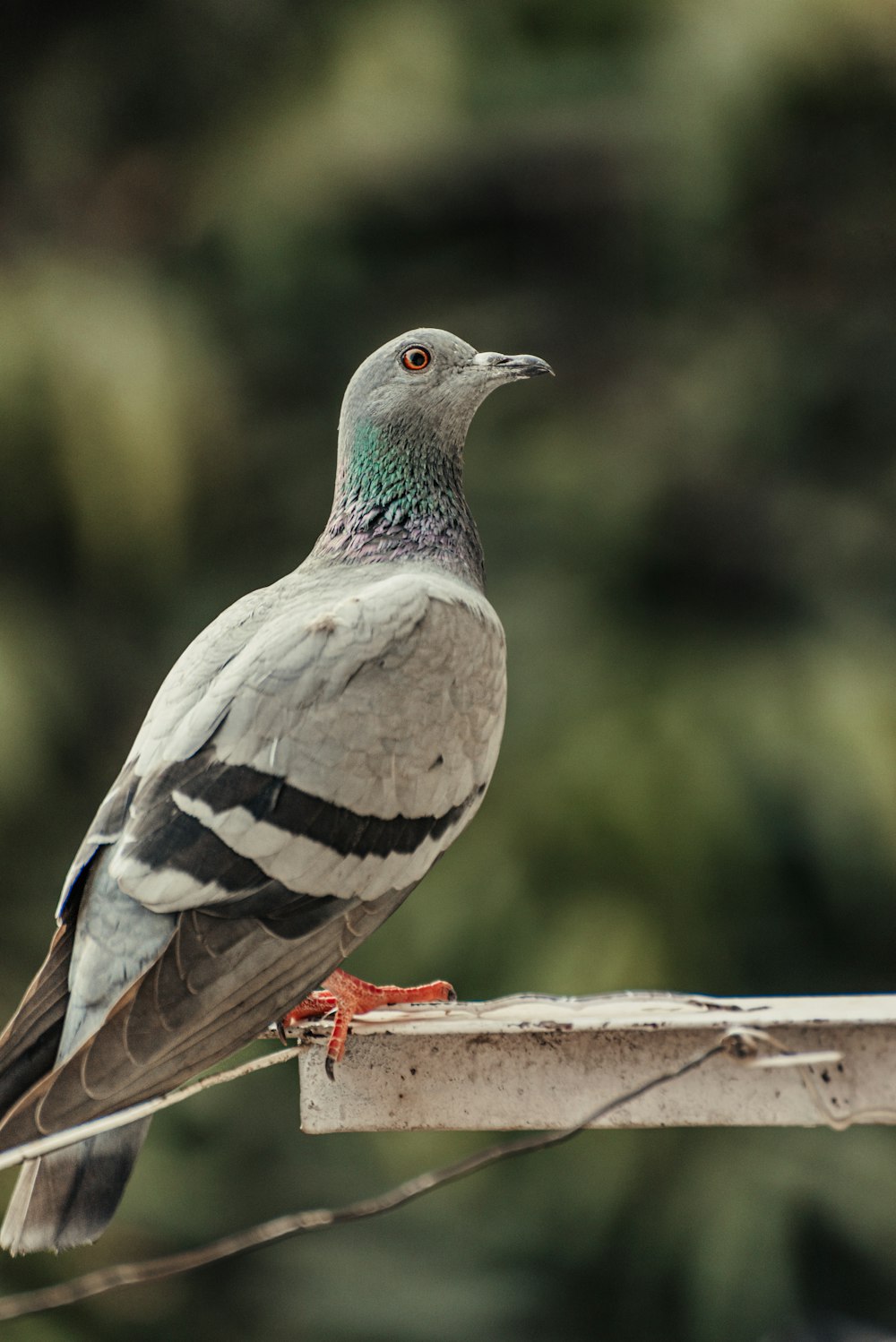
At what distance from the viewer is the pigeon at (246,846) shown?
189 cm

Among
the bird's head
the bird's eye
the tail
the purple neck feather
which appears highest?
the bird's eye

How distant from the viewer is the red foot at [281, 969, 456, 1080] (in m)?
2.05

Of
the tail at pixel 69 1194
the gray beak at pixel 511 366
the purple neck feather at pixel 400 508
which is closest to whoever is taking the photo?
the tail at pixel 69 1194

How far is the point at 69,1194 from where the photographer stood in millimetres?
1896

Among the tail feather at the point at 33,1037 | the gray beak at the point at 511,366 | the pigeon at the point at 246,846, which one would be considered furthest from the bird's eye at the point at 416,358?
the tail feather at the point at 33,1037

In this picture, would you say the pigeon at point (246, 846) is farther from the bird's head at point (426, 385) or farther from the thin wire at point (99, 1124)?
the bird's head at point (426, 385)

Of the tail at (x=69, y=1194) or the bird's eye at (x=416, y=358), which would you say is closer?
the tail at (x=69, y=1194)

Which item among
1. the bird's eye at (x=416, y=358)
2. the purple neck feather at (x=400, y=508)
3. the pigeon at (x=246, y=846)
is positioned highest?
the bird's eye at (x=416, y=358)

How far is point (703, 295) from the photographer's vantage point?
6188 millimetres

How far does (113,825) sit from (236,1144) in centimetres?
378

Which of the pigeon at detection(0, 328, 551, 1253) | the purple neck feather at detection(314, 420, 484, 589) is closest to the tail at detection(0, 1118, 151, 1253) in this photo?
the pigeon at detection(0, 328, 551, 1253)

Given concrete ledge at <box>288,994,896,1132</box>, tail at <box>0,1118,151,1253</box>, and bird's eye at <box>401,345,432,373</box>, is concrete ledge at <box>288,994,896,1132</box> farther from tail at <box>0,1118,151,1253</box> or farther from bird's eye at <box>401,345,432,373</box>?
bird's eye at <box>401,345,432,373</box>

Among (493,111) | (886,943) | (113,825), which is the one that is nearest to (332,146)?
(493,111)

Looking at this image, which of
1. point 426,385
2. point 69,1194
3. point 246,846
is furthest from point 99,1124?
point 426,385
